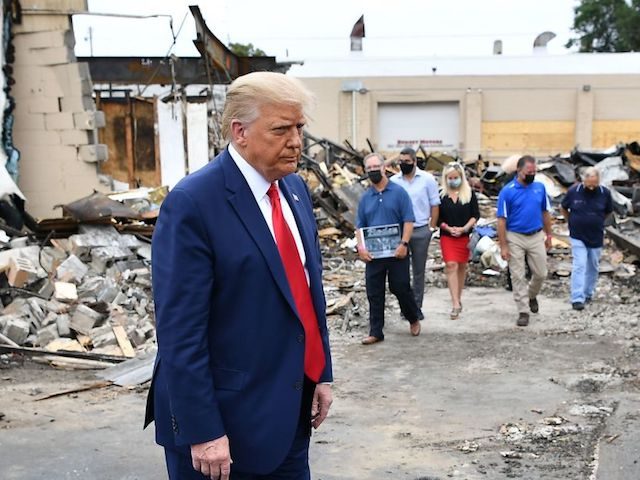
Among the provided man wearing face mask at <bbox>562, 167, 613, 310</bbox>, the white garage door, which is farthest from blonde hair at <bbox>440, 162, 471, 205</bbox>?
the white garage door

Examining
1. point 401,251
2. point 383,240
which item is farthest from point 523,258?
point 383,240

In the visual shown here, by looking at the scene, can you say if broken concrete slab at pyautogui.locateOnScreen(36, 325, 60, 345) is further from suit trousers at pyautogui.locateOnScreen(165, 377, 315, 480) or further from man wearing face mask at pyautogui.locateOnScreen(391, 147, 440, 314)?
suit trousers at pyautogui.locateOnScreen(165, 377, 315, 480)

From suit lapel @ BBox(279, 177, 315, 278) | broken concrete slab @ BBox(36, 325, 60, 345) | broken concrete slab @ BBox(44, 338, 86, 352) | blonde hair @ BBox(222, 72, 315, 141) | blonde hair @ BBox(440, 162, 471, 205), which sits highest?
blonde hair @ BBox(222, 72, 315, 141)

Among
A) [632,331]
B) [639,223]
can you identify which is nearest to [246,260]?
[632,331]

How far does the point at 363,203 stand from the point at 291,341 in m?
6.29

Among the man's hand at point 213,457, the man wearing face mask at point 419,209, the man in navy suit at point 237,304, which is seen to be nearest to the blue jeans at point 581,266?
the man wearing face mask at point 419,209

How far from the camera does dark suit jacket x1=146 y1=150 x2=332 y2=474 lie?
2562 mm

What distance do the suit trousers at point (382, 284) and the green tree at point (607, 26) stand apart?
56.1m

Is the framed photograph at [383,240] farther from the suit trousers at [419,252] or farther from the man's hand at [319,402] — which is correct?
the man's hand at [319,402]

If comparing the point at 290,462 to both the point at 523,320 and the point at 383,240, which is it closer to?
the point at 383,240

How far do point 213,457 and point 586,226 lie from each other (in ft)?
28.3

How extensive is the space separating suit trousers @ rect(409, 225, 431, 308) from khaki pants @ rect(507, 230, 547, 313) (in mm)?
967

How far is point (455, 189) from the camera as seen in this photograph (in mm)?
9844

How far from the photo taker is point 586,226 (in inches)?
407
